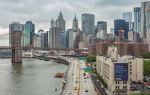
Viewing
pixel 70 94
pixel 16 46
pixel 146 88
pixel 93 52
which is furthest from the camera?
pixel 93 52

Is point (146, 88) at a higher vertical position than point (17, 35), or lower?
lower

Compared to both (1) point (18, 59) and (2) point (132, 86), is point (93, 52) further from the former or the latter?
(2) point (132, 86)

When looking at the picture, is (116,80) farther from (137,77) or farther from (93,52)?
(93,52)

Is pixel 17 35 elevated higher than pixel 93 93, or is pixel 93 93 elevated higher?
pixel 17 35

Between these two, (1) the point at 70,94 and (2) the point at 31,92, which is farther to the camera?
(2) the point at 31,92

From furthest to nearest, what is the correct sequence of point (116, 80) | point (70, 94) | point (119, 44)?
1. point (119, 44)
2. point (116, 80)
3. point (70, 94)

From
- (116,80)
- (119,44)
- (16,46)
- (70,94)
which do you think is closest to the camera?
(70,94)

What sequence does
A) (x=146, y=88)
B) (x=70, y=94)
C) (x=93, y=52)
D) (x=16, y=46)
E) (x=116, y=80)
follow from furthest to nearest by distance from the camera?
(x=93, y=52)
(x=16, y=46)
(x=146, y=88)
(x=116, y=80)
(x=70, y=94)

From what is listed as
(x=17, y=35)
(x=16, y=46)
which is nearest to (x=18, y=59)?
(x=16, y=46)

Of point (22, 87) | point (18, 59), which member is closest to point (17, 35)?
point (18, 59)
